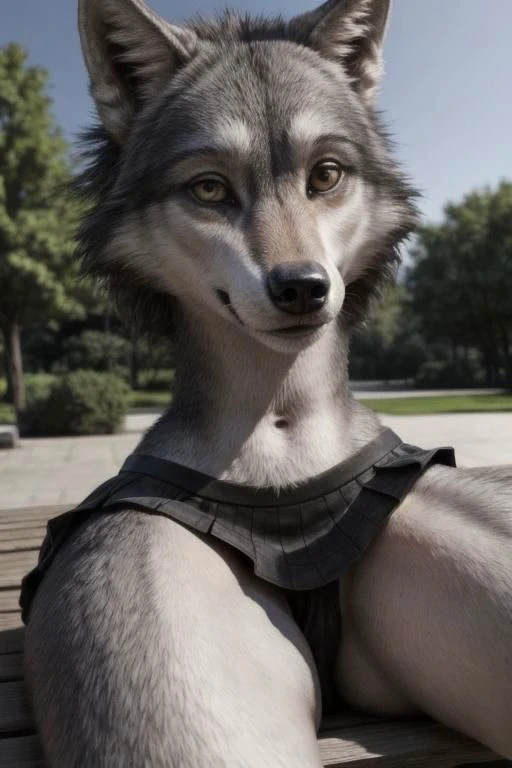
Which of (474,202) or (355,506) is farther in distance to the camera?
(474,202)

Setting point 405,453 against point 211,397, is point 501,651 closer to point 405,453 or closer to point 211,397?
point 405,453

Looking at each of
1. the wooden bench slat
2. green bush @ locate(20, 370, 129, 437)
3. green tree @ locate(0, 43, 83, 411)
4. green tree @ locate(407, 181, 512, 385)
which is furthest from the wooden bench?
green tree @ locate(407, 181, 512, 385)

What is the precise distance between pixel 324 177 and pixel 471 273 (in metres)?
31.7

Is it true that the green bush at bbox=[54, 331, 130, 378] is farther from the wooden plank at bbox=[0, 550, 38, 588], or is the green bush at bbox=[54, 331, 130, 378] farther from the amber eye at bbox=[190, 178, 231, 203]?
the amber eye at bbox=[190, 178, 231, 203]

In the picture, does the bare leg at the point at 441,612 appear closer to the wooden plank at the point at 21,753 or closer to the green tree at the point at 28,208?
the wooden plank at the point at 21,753

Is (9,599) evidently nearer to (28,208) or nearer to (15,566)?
(15,566)

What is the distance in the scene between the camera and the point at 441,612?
1427mm

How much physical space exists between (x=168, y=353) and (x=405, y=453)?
0.66m

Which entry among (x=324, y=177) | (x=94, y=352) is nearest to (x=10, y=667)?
(x=324, y=177)

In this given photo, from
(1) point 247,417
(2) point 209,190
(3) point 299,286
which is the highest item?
(2) point 209,190

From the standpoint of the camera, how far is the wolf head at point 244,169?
1.44 metres

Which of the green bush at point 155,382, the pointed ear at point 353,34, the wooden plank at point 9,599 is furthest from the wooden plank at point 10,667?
the green bush at point 155,382

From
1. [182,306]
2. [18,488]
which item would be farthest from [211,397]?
[18,488]

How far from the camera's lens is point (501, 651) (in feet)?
4.48
